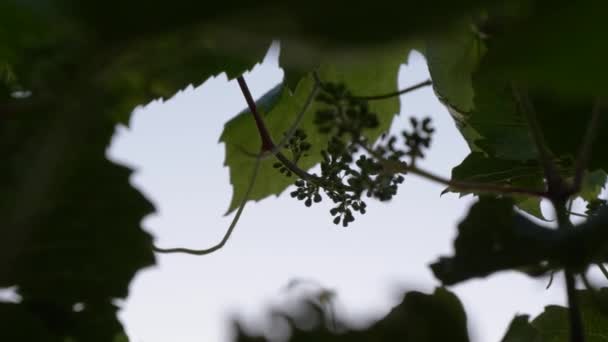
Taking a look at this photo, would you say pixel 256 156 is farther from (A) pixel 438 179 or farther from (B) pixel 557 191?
(B) pixel 557 191

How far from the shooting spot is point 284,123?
1.69 meters

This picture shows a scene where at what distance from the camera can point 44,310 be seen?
2.52ft

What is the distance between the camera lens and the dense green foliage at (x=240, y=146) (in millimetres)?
445

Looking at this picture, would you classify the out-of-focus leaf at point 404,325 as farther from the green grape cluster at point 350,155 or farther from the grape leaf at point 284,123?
the grape leaf at point 284,123

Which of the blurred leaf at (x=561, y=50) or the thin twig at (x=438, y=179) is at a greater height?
the thin twig at (x=438, y=179)

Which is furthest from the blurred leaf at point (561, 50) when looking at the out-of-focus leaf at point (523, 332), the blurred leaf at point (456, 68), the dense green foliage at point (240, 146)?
the blurred leaf at point (456, 68)

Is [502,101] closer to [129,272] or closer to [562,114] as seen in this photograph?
[562,114]

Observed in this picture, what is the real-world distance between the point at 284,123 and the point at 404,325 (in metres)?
1.00

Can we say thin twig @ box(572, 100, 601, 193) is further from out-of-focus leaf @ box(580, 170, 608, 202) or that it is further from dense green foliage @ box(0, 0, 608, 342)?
out-of-focus leaf @ box(580, 170, 608, 202)

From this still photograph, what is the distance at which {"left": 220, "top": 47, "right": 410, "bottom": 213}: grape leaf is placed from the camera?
164cm

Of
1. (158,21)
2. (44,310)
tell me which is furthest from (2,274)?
(158,21)

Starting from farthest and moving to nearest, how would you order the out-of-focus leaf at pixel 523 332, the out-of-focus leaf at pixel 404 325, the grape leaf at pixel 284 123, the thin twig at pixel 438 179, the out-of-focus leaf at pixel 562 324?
the grape leaf at pixel 284 123
the out-of-focus leaf at pixel 562 324
the out-of-focus leaf at pixel 523 332
the thin twig at pixel 438 179
the out-of-focus leaf at pixel 404 325

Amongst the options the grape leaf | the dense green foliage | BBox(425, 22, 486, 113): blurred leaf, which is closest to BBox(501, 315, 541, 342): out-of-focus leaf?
the dense green foliage

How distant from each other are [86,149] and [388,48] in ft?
0.84
